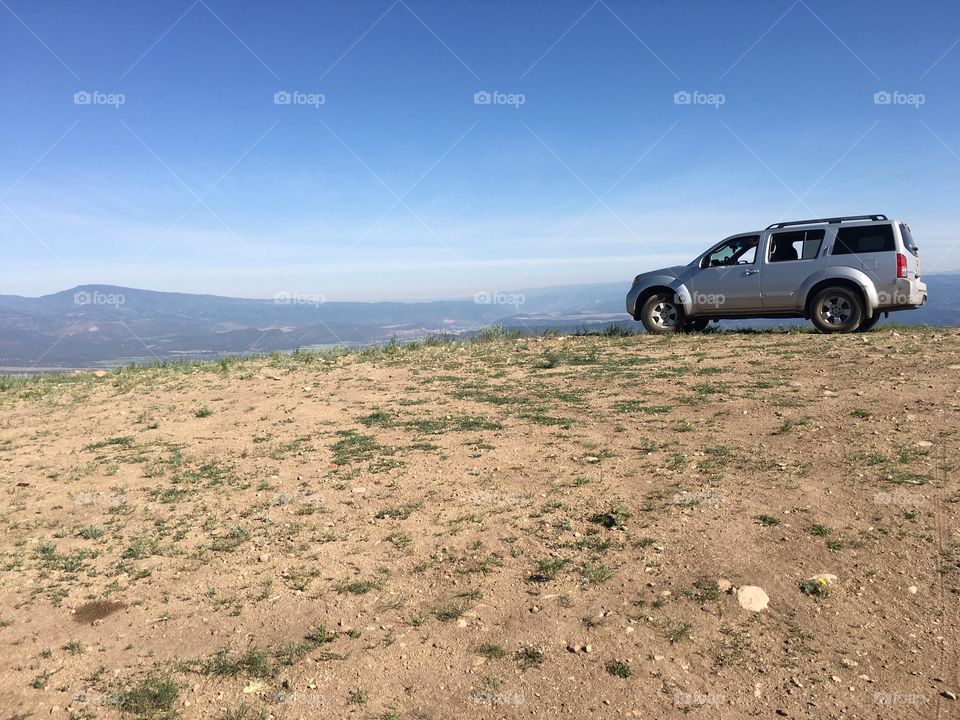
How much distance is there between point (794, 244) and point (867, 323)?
218 centimetres

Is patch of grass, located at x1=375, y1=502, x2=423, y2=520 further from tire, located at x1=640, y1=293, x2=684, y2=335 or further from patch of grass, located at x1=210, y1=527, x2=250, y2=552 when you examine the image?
tire, located at x1=640, y1=293, x2=684, y2=335

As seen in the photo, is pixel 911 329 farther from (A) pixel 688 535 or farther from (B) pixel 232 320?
(B) pixel 232 320

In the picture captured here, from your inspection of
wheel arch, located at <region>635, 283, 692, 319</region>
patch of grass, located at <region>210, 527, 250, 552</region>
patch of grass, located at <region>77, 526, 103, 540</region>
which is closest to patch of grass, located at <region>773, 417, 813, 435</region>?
patch of grass, located at <region>210, 527, 250, 552</region>

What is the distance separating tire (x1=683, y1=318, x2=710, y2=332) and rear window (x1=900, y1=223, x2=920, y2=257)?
4057mm

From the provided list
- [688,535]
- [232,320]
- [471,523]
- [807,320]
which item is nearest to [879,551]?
[688,535]

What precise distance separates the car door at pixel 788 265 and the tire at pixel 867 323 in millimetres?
1201

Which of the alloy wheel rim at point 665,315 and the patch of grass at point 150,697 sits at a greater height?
the alloy wheel rim at point 665,315

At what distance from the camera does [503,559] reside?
4395 mm

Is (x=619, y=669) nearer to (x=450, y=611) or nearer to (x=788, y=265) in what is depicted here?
(x=450, y=611)

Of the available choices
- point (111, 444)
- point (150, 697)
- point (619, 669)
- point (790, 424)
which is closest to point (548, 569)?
point (619, 669)

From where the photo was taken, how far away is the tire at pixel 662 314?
14.4 metres

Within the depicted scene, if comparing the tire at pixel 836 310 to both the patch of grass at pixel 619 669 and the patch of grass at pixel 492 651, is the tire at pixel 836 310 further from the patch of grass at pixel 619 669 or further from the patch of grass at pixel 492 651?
the patch of grass at pixel 492 651

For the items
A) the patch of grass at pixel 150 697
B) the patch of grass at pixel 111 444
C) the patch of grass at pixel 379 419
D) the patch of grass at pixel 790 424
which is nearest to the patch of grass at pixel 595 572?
the patch of grass at pixel 150 697

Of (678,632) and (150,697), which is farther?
(678,632)
